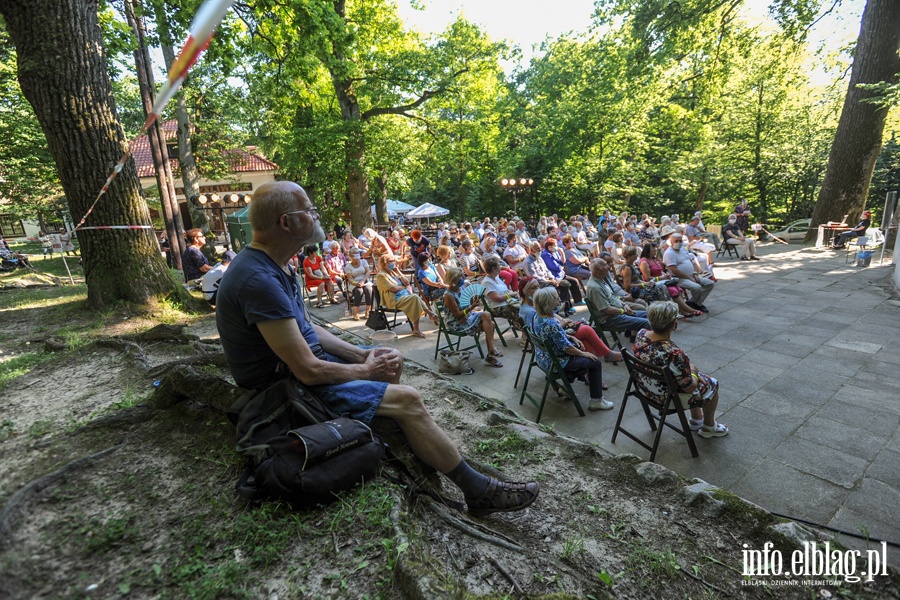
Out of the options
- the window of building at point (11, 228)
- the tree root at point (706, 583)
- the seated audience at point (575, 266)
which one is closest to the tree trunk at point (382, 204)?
the seated audience at point (575, 266)

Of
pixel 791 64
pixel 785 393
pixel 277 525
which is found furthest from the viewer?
pixel 791 64

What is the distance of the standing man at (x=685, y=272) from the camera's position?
676 centimetres

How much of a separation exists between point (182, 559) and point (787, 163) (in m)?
25.3

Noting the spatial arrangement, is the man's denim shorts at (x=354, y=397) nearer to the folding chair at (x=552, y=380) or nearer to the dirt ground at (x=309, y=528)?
the dirt ground at (x=309, y=528)

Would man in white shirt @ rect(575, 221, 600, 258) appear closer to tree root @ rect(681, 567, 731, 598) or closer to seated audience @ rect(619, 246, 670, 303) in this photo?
seated audience @ rect(619, 246, 670, 303)

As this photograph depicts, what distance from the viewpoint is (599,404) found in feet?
13.1

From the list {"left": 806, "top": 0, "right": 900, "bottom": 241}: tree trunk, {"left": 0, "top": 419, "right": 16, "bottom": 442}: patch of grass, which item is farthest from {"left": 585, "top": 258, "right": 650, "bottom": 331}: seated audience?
{"left": 806, "top": 0, "right": 900, "bottom": 241}: tree trunk

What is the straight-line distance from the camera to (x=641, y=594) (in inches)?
67.0

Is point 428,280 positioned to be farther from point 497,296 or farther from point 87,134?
point 87,134

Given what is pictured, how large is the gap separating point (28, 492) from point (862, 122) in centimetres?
1793

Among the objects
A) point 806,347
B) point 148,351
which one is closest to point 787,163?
point 806,347

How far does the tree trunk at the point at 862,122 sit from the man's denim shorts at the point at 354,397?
14.5m

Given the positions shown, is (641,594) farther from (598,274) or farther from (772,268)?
(772,268)

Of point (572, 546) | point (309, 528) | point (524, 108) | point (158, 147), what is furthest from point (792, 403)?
point (524, 108)
